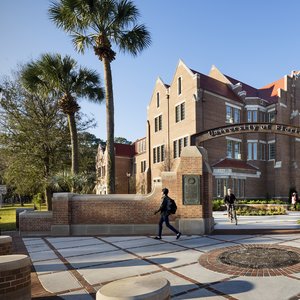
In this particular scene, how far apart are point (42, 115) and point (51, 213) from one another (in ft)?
41.2

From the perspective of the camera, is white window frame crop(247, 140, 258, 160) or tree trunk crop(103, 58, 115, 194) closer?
tree trunk crop(103, 58, 115, 194)

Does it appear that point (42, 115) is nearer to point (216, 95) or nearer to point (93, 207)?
point (93, 207)

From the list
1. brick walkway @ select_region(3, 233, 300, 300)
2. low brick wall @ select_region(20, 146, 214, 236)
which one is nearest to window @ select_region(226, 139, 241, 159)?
low brick wall @ select_region(20, 146, 214, 236)

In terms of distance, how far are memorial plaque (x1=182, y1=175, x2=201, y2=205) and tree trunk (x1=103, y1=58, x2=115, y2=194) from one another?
13.0ft

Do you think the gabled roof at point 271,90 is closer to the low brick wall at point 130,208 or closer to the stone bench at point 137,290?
the low brick wall at point 130,208

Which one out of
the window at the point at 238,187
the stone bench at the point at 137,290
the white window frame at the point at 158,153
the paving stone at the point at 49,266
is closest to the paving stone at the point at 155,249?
the paving stone at the point at 49,266

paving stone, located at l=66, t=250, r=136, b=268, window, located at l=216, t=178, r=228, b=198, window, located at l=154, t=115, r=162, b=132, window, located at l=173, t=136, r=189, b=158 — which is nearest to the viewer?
paving stone, located at l=66, t=250, r=136, b=268

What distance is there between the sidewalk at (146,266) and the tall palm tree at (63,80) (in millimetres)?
8426

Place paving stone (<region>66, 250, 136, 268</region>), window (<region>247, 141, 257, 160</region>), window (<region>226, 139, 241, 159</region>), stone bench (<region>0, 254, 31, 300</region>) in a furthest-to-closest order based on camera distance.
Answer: window (<region>247, 141, 257, 160</region>)
window (<region>226, 139, 241, 159</region>)
paving stone (<region>66, 250, 136, 268</region>)
stone bench (<region>0, 254, 31, 300</region>)

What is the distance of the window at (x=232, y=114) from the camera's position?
35.2 meters

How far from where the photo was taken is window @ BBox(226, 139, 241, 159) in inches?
1375

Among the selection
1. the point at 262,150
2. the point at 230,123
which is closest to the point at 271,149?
the point at 262,150

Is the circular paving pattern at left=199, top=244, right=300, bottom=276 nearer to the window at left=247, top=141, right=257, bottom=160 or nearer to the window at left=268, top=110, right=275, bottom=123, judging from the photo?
the window at left=247, top=141, right=257, bottom=160

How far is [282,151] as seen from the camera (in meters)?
36.1
